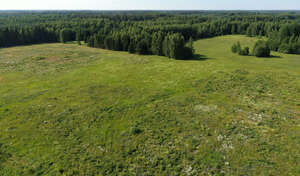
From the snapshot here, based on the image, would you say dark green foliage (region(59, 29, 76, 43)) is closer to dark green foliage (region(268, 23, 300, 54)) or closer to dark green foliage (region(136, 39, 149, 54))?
dark green foliage (region(136, 39, 149, 54))

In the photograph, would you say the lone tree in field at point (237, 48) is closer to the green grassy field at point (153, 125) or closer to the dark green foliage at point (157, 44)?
the dark green foliage at point (157, 44)

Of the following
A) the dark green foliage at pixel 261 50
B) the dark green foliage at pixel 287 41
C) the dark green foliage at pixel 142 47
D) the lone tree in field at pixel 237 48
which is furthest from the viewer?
the lone tree in field at pixel 237 48

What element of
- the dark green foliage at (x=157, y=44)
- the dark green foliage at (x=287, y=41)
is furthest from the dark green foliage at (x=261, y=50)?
the dark green foliage at (x=157, y=44)

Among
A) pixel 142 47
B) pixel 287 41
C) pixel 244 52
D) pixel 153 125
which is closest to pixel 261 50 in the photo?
pixel 244 52

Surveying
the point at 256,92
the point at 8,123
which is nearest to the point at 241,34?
the point at 256,92

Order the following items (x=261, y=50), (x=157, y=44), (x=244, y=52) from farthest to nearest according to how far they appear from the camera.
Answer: (x=244, y=52), (x=157, y=44), (x=261, y=50)

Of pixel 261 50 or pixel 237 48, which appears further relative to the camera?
pixel 237 48

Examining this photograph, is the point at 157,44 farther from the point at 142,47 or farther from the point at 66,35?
the point at 66,35

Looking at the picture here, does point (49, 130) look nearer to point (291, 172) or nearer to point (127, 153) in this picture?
point (127, 153)

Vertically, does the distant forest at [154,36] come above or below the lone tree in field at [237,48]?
above
